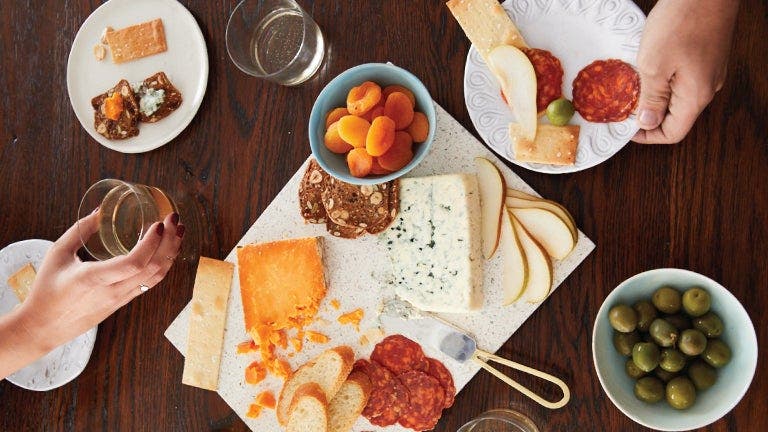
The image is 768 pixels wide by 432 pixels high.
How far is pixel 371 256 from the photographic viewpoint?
1.50 m

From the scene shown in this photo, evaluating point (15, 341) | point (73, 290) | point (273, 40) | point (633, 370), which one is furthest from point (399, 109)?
point (15, 341)

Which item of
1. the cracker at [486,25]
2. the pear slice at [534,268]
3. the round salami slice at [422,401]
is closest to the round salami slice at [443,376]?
the round salami slice at [422,401]

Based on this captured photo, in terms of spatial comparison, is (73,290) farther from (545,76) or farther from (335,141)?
(545,76)

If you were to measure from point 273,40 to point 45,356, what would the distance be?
3.12ft

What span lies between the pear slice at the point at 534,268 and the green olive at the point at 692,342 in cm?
28

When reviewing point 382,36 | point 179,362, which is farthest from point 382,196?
point 179,362

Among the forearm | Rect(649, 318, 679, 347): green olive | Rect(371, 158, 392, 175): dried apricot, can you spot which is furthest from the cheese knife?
the forearm

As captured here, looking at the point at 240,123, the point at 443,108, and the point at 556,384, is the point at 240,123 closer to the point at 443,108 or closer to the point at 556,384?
the point at 443,108

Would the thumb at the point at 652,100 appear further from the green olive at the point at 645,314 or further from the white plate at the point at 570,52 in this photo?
the green olive at the point at 645,314

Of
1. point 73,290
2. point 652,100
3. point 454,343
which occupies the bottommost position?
point 454,343

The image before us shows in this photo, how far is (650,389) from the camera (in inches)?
49.7

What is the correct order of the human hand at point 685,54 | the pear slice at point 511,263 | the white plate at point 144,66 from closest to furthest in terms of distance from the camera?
the human hand at point 685,54 → the pear slice at point 511,263 → the white plate at point 144,66

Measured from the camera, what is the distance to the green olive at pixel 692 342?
1.23 meters

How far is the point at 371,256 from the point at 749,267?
0.80 meters
